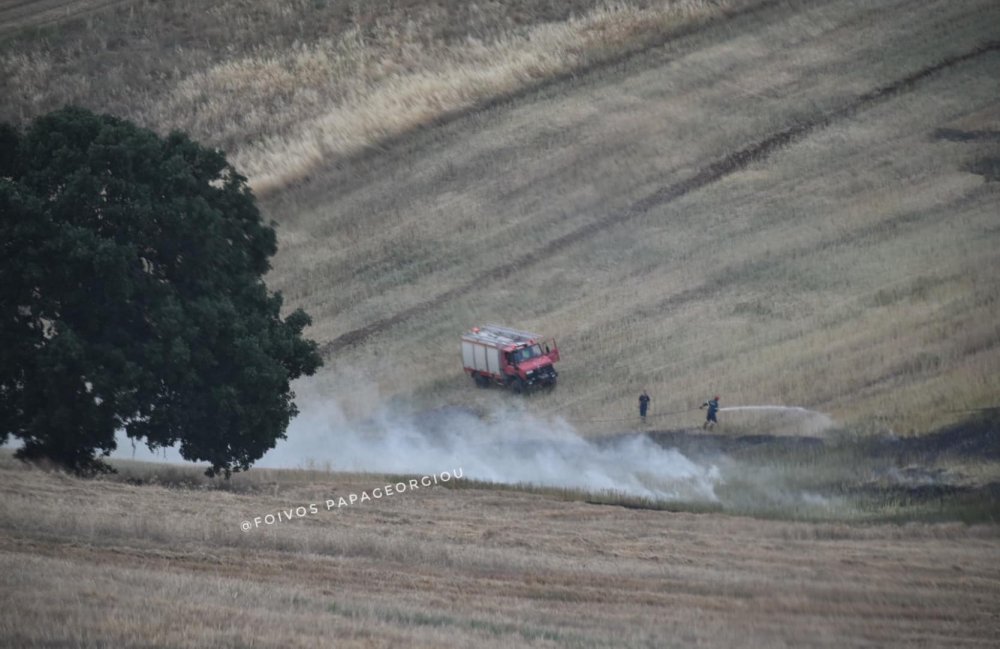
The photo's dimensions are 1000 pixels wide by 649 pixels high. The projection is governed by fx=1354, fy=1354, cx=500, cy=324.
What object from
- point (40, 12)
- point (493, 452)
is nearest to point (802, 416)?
point (493, 452)

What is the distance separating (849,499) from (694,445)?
5.71m

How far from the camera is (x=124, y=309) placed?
3178 centimetres

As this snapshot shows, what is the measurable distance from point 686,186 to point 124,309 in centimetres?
2569

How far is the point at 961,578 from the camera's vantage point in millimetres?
24359

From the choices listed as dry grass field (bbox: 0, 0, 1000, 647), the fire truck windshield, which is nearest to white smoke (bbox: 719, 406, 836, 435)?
dry grass field (bbox: 0, 0, 1000, 647)

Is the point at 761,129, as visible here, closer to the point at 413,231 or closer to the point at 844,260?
the point at 844,260

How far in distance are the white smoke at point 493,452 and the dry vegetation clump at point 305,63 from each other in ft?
51.7

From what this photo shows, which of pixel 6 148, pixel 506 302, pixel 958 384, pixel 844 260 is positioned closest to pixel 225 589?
pixel 6 148

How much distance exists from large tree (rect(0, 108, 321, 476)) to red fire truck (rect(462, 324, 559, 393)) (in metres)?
9.44

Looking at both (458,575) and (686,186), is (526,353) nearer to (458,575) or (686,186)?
(686,186)

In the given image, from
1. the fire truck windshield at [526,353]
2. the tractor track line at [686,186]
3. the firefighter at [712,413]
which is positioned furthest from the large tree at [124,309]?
the tractor track line at [686,186]

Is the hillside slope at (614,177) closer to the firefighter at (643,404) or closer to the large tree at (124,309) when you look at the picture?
the firefighter at (643,404)

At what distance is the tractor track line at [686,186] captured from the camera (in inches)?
1826

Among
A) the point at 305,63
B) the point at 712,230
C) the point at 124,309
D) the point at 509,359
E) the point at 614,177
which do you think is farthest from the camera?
the point at 305,63
